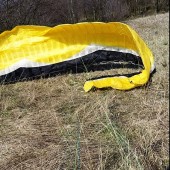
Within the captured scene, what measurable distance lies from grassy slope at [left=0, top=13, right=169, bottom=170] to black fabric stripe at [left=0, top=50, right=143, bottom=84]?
0.16 meters

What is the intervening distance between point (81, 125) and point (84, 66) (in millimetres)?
1515

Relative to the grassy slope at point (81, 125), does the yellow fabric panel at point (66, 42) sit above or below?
above

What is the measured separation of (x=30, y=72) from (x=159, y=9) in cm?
430

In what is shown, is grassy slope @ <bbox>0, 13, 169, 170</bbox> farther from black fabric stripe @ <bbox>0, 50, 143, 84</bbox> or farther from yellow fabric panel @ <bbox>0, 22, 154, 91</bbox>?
yellow fabric panel @ <bbox>0, 22, 154, 91</bbox>

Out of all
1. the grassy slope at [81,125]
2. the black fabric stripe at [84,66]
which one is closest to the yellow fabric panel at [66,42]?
the black fabric stripe at [84,66]

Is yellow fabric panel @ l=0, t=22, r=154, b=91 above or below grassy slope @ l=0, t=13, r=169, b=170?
above

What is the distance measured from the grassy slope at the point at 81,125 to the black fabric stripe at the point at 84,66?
0.16 m

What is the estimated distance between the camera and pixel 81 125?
328 cm

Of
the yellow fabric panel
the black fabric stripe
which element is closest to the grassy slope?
the black fabric stripe

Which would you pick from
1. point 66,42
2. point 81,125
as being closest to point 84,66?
point 66,42

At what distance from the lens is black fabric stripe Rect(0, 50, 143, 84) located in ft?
15.4

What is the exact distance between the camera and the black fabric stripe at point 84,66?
4.70m

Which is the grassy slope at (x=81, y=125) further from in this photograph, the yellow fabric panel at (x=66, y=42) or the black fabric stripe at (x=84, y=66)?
the yellow fabric panel at (x=66, y=42)

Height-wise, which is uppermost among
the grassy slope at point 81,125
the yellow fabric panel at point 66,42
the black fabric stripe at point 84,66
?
the yellow fabric panel at point 66,42
